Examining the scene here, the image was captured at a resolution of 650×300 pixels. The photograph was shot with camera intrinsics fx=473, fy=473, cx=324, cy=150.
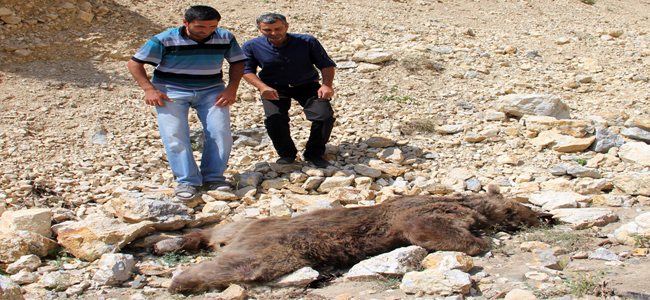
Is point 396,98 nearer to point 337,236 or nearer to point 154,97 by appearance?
point 154,97

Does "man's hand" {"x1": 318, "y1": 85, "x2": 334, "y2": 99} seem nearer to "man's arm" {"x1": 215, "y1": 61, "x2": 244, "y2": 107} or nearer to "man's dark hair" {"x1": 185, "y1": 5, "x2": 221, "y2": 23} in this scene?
"man's arm" {"x1": 215, "y1": 61, "x2": 244, "y2": 107}

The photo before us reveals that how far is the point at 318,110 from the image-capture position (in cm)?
514

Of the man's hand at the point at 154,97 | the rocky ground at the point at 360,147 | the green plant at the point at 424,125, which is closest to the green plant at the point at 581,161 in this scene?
the rocky ground at the point at 360,147

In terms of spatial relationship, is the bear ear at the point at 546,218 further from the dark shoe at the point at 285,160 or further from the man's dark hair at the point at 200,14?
the man's dark hair at the point at 200,14

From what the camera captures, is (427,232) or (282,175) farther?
(282,175)

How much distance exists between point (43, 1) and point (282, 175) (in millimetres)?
5335

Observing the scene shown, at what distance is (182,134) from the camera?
447cm

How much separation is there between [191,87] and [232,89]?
15.6 inches

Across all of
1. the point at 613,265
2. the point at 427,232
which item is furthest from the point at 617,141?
the point at 427,232

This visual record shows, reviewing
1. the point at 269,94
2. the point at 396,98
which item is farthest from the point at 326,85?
the point at 396,98

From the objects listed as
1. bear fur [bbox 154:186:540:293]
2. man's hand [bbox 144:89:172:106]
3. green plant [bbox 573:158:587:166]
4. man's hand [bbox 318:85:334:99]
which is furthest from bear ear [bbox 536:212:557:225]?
man's hand [bbox 144:89:172:106]

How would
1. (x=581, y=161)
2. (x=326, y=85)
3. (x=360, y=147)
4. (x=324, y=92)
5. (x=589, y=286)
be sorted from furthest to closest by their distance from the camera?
(x=360, y=147) → (x=581, y=161) → (x=326, y=85) → (x=324, y=92) → (x=589, y=286)

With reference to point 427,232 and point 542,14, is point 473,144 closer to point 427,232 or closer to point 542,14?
point 427,232

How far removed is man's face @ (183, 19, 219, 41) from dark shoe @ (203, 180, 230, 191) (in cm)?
139
